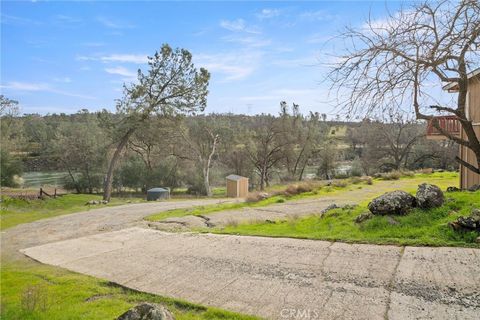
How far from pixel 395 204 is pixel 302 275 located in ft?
9.10

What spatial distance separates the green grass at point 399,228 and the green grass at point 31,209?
10.5 m

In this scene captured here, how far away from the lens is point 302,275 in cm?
513

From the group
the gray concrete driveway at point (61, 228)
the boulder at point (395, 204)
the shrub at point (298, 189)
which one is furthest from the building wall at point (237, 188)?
the boulder at point (395, 204)

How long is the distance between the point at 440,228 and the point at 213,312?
411cm

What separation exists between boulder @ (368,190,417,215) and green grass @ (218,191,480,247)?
134 mm

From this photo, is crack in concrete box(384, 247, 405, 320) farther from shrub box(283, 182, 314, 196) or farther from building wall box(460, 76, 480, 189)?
shrub box(283, 182, 314, 196)

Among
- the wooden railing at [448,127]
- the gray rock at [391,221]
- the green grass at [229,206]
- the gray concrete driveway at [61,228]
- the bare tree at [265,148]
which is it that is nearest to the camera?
the gray rock at [391,221]

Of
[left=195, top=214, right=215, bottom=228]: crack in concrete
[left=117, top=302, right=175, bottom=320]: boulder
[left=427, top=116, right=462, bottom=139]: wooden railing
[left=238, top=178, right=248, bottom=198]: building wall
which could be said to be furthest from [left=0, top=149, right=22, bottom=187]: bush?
[left=117, top=302, right=175, bottom=320]: boulder

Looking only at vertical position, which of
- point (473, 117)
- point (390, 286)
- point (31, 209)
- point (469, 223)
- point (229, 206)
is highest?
point (473, 117)

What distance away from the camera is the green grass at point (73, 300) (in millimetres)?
4340

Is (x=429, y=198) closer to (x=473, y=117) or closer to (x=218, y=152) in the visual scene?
(x=473, y=117)

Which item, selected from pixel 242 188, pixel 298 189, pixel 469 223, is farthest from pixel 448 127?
pixel 242 188

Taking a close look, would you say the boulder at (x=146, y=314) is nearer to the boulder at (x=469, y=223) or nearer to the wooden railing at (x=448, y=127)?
the boulder at (x=469, y=223)

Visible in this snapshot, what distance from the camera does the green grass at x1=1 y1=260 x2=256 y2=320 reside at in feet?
14.2
